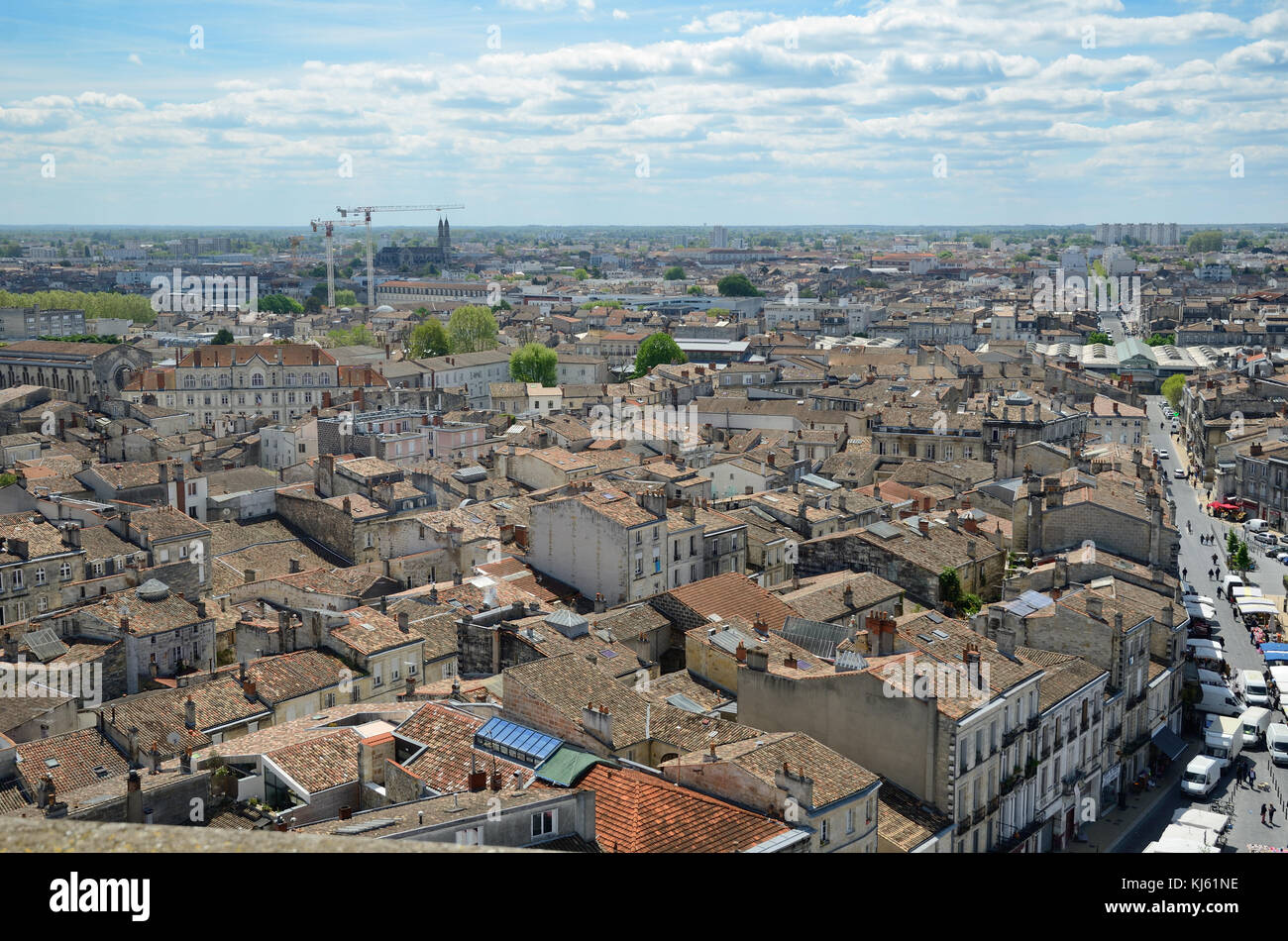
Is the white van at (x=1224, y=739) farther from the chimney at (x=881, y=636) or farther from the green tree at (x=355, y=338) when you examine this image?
the green tree at (x=355, y=338)

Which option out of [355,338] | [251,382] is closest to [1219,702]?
[251,382]

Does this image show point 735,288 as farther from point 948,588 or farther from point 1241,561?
point 948,588

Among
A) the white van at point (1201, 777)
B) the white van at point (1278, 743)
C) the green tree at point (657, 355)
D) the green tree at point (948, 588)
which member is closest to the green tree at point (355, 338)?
the green tree at point (657, 355)

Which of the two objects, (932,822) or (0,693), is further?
(0,693)
